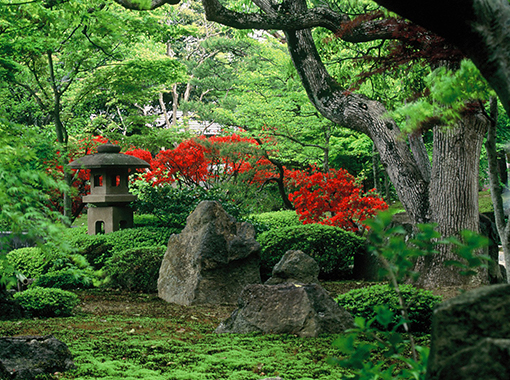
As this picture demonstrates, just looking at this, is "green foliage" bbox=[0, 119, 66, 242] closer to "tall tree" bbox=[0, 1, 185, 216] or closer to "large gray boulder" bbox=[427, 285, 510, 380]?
"large gray boulder" bbox=[427, 285, 510, 380]

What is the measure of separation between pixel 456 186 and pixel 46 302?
234 inches

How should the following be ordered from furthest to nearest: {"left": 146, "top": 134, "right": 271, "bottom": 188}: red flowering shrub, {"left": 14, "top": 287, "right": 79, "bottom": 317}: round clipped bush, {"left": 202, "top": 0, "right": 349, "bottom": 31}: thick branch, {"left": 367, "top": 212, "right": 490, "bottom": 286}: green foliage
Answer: {"left": 146, "top": 134, "right": 271, "bottom": 188}: red flowering shrub → {"left": 202, "top": 0, "right": 349, "bottom": 31}: thick branch → {"left": 14, "top": 287, "right": 79, "bottom": 317}: round clipped bush → {"left": 367, "top": 212, "right": 490, "bottom": 286}: green foliage

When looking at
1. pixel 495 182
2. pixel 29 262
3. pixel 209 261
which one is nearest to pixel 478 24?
pixel 495 182

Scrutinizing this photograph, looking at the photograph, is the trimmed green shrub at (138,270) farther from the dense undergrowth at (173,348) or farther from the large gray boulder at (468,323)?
the large gray boulder at (468,323)

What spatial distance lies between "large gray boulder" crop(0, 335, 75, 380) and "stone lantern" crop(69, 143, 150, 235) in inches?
299

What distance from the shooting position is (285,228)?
31.1 ft

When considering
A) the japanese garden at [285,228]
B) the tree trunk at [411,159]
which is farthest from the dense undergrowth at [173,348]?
the tree trunk at [411,159]

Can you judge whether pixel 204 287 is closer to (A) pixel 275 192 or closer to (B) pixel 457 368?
(B) pixel 457 368

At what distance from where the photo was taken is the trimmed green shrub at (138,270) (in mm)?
8406

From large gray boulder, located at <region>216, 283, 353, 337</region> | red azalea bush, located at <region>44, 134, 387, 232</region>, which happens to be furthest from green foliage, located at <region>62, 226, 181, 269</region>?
large gray boulder, located at <region>216, 283, 353, 337</region>

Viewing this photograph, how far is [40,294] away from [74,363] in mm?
2850

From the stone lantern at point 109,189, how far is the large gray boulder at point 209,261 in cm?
371

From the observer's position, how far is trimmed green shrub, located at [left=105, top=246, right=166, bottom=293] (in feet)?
27.6

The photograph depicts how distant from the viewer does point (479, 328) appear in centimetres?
159
